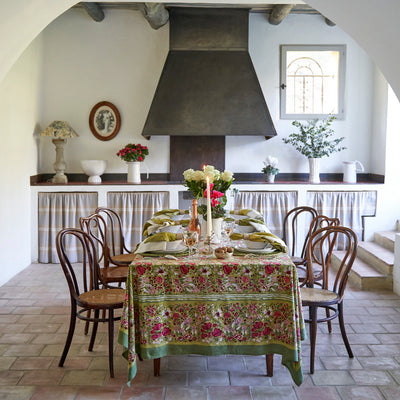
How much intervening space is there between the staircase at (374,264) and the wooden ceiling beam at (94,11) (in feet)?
12.9

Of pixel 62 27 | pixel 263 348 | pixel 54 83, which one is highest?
pixel 62 27

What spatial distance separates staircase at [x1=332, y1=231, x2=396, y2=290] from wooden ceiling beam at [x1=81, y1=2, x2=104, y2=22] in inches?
155

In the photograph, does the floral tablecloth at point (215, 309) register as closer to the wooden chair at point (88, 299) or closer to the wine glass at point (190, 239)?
the wine glass at point (190, 239)

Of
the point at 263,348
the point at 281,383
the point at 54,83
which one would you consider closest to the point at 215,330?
the point at 263,348

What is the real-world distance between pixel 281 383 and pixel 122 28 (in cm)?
481

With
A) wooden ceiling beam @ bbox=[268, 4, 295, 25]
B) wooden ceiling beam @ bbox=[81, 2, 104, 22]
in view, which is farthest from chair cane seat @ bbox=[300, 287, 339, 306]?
wooden ceiling beam @ bbox=[81, 2, 104, 22]

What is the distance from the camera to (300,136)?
608cm

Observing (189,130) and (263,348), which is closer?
(263,348)

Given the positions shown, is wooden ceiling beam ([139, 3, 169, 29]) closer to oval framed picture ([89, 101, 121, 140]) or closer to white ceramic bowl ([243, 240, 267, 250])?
oval framed picture ([89, 101, 121, 140])

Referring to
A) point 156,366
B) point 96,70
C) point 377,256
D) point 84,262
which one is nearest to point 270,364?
point 156,366

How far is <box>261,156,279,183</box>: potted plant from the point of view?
5953 millimetres

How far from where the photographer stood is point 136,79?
6160 mm

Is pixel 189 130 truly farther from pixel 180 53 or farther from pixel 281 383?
pixel 281 383

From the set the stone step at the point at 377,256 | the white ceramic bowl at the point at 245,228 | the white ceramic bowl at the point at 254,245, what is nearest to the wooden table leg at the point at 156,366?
the white ceramic bowl at the point at 254,245
